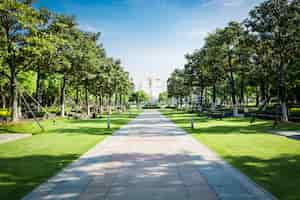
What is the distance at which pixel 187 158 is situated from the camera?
973 centimetres

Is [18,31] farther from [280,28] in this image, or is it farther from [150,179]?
[280,28]

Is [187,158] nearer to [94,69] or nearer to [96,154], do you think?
[96,154]

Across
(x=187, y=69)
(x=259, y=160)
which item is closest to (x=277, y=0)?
(x=259, y=160)

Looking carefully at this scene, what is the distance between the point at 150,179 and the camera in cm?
701

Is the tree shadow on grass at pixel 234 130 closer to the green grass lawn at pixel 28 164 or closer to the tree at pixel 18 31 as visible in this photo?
the green grass lawn at pixel 28 164

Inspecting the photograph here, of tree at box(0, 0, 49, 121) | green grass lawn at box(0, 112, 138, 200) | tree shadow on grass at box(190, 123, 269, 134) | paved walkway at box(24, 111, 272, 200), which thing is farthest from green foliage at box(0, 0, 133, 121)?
paved walkway at box(24, 111, 272, 200)

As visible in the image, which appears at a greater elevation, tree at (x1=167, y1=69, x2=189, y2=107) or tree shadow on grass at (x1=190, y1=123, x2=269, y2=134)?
tree at (x1=167, y1=69, x2=189, y2=107)

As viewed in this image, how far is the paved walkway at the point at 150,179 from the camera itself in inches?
230

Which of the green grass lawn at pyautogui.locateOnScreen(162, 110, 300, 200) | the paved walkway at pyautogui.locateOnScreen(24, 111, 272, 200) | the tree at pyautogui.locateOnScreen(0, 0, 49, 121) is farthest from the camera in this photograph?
the tree at pyautogui.locateOnScreen(0, 0, 49, 121)

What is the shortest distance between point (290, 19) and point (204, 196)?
2176 centimetres

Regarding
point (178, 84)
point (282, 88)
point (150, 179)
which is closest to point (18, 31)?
point (150, 179)

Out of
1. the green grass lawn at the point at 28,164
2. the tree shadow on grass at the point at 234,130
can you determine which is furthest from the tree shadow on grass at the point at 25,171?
the tree shadow on grass at the point at 234,130

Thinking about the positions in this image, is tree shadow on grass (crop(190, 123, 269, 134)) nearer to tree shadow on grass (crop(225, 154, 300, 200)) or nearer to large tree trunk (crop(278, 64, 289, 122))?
large tree trunk (crop(278, 64, 289, 122))

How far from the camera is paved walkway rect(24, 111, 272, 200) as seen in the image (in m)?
5.84
